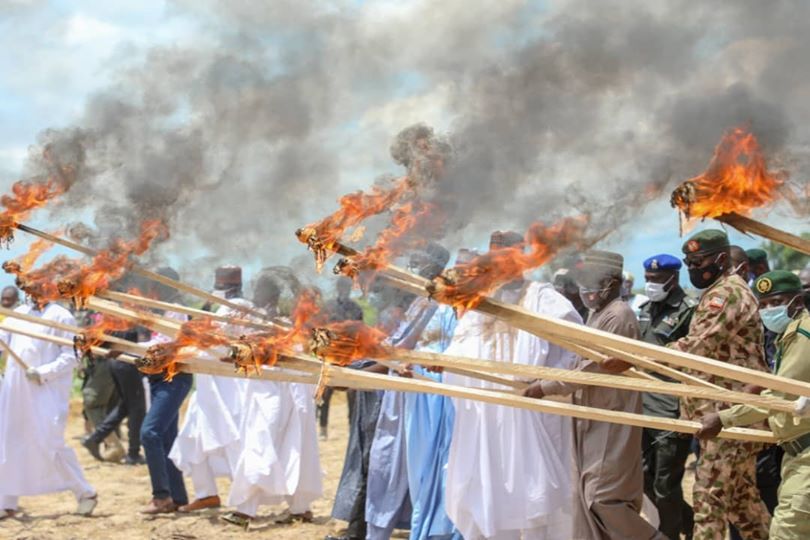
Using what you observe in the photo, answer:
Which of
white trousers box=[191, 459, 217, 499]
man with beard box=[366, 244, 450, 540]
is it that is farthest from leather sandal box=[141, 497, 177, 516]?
man with beard box=[366, 244, 450, 540]

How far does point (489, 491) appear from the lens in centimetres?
671

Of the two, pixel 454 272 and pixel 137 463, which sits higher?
pixel 454 272

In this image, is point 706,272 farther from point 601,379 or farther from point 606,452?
point 601,379

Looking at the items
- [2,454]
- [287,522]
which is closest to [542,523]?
[287,522]

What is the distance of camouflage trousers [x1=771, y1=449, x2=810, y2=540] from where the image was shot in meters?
4.86

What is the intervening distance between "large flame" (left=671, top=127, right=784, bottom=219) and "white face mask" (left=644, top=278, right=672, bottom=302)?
329 centimetres

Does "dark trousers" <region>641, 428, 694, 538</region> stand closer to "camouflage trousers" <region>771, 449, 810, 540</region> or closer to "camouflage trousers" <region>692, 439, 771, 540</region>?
"camouflage trousers" <region>692, 439, 771, 540</region>

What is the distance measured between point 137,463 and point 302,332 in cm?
925

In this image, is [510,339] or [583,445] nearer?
[583,445]

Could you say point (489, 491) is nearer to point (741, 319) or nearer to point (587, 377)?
point (741, 319)

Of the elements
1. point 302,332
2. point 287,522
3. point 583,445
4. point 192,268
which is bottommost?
point 287,522

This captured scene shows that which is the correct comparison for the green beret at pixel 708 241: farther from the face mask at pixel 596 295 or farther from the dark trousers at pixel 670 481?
the dark trousers at pixel 670 481

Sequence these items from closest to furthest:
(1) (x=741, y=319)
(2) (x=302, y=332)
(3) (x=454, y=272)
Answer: (3) (x=454, y=272) < (2) (x=302, y=332) < (1) (x=741, y=319)

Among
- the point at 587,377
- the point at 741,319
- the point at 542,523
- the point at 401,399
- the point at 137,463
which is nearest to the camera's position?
the point at 587,377
